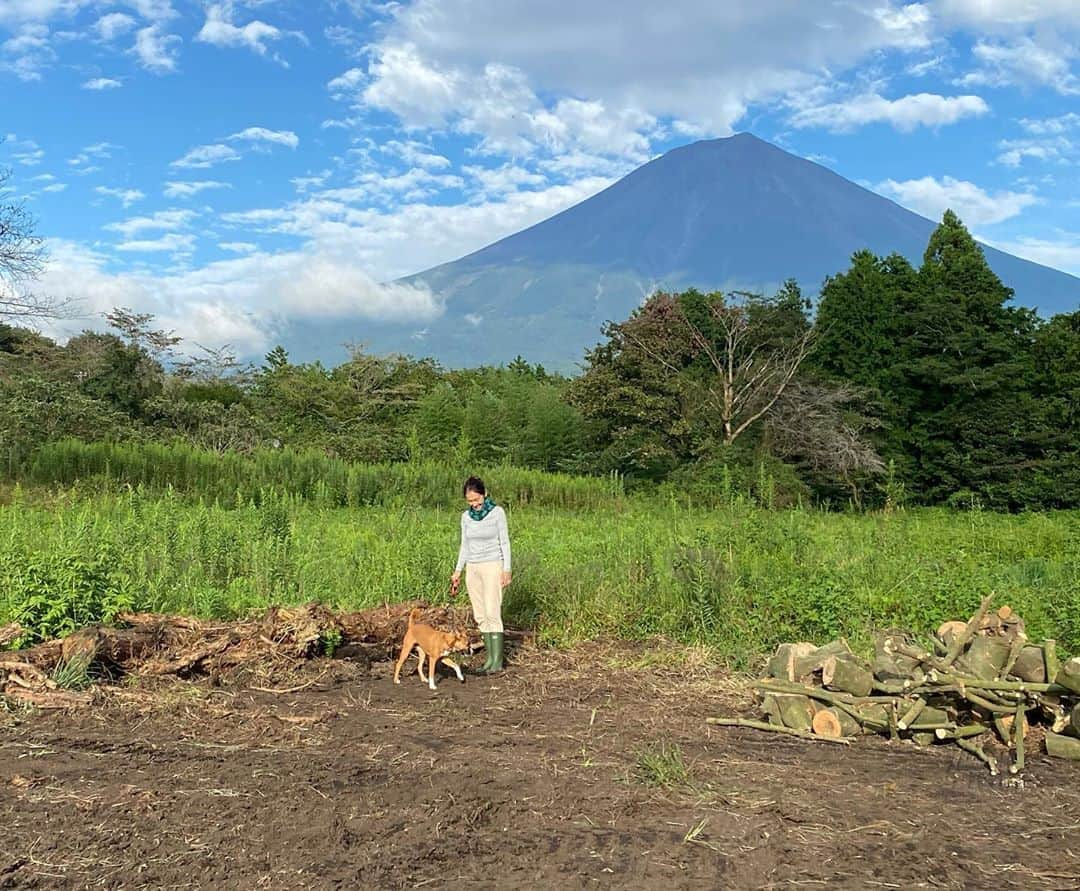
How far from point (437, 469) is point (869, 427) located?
1238 cm

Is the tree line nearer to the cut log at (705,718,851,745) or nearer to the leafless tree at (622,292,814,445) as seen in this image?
the leafless tree at (622,292,814,445)

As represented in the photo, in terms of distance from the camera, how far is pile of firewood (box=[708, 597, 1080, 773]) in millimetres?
4258

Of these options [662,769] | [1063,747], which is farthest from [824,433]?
[662,769]

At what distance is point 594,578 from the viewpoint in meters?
7.13

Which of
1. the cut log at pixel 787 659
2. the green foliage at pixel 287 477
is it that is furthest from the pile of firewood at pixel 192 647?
the green foliage at pixel 287 477

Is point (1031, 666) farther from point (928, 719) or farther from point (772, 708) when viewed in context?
point (772, 708)

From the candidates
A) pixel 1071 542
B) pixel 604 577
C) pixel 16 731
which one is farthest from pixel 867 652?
pixel 1071 542

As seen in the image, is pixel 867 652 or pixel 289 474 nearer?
pixel 867 652

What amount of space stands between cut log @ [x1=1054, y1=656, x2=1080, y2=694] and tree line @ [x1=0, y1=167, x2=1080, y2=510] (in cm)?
1464

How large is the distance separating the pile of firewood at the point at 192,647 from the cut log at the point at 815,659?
97.5 inches

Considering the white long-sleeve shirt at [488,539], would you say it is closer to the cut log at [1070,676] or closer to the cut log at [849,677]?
the cut log at [849,677]

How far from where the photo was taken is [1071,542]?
10.6 metres

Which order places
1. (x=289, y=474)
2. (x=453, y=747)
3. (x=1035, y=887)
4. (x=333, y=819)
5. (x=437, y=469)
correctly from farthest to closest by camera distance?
(x=437, y=469) < (x=289, y=474) < (x=453, y=747) < (x=333, y=819) < (x=1035, y=887)

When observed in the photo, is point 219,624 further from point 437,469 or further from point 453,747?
point 437,469
